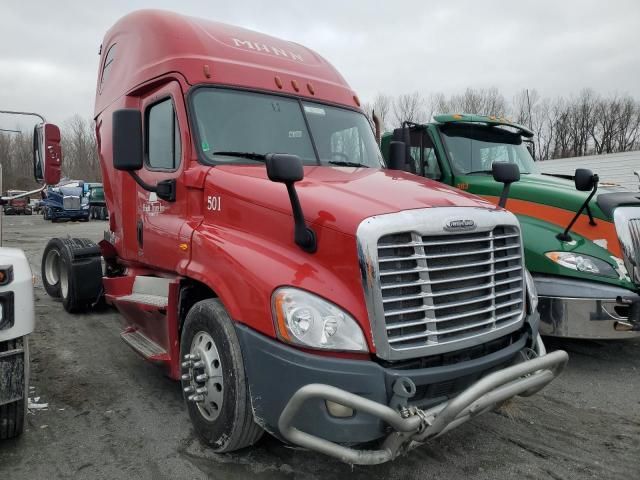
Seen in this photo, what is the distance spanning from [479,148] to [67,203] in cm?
2787

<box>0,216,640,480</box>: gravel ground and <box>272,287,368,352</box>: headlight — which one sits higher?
<box>272,287,368,352</box>: headlight

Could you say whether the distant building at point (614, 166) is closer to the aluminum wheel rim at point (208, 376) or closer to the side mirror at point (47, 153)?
the side mirror at point (47, 153)

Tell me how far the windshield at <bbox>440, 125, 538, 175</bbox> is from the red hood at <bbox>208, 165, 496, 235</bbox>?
115 inches

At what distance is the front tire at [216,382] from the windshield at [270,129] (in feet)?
4.00

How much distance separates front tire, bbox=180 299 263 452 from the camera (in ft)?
9.19

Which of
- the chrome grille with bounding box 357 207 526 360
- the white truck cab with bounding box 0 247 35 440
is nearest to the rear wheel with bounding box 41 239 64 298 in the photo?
the white truck cab with bounding box 0 247 35 440

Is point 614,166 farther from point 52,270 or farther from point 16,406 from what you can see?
point 16,406

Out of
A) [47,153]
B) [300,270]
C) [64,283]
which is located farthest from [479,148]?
[64,283]

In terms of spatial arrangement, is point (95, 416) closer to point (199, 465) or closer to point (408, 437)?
point (199, 465)

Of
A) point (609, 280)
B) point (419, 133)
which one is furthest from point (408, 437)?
point (419, 133)

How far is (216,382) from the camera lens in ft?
9.87

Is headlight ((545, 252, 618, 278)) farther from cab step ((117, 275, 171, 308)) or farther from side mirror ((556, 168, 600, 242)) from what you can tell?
cab step ((117, 275, 171, 308))

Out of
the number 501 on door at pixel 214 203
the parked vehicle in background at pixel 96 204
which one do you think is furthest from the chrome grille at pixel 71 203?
the number 501 on door at pixel 214 203

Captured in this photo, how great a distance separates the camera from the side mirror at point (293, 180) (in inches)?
106
